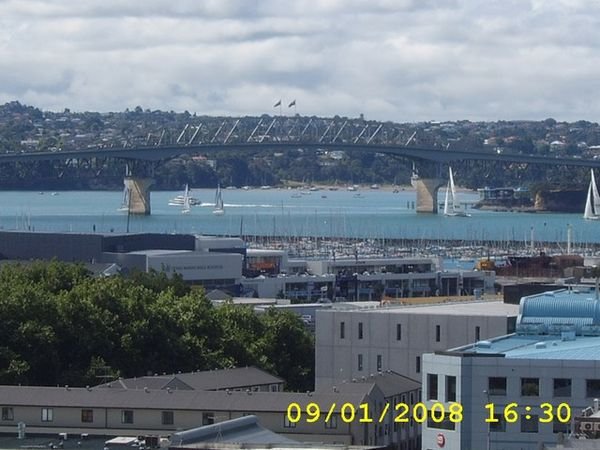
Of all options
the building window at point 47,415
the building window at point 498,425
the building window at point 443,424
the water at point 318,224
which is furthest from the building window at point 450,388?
the water at point 318,224

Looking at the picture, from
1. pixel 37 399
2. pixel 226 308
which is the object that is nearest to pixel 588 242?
pixel 226 308

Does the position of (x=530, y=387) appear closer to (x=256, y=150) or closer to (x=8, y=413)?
(x=8, y=413)

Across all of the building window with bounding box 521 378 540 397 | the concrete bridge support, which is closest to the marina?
the concrete bridge support

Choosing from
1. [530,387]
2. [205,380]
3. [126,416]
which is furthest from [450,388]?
[205,380]

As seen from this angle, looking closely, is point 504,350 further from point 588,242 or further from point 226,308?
point 588,242

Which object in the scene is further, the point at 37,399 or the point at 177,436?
the point at 37,399

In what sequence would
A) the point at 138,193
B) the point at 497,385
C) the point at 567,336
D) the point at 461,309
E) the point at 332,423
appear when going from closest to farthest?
1. the point at 497,385
2. the point at 567,336
3. the point at 332,423
4. the point at 461,309
5. the point at 138,193

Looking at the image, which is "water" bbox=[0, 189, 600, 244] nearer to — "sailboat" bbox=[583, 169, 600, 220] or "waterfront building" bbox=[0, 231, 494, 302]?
"sailboat" bbox=[583, 169, 600, 220]
